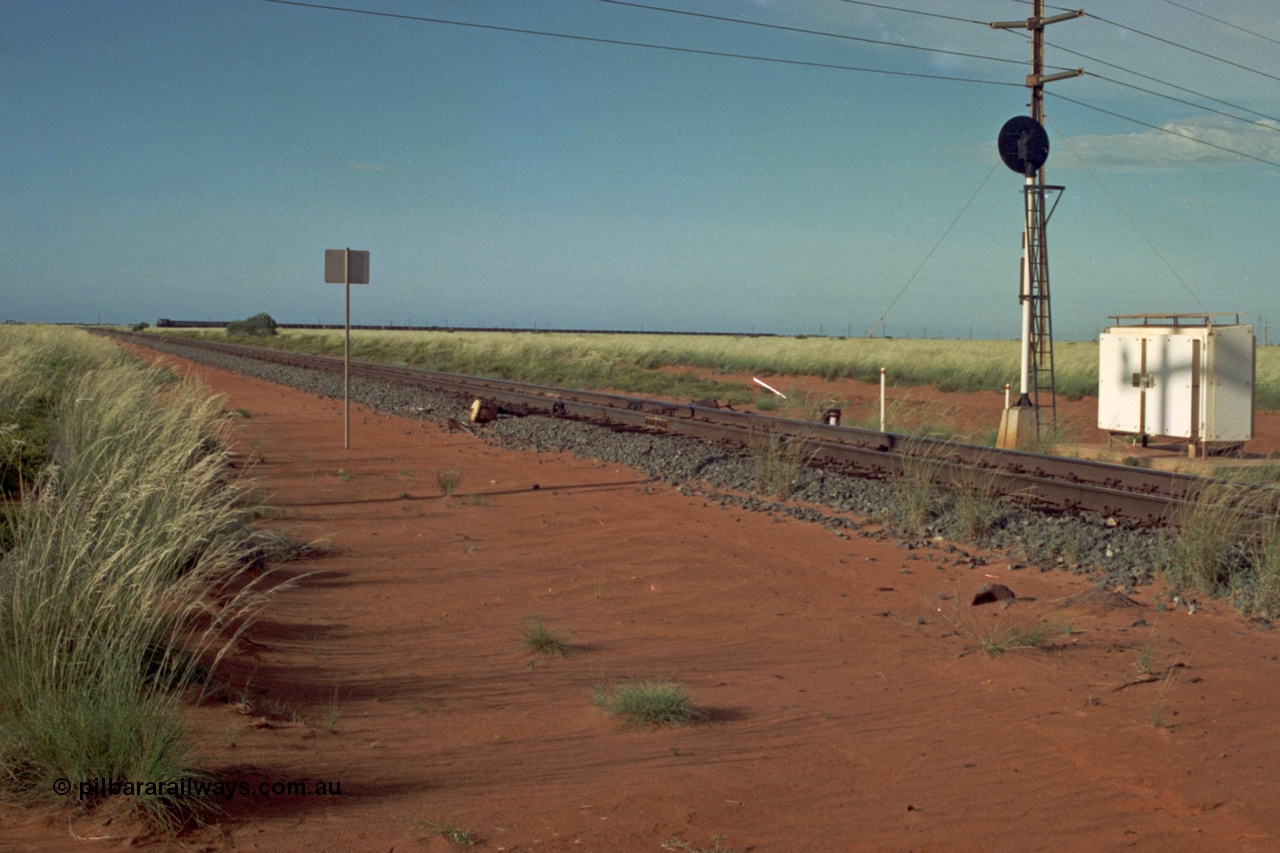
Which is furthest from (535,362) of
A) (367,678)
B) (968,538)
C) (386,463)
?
(367,678)

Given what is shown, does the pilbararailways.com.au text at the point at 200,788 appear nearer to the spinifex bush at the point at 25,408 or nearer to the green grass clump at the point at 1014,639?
the spinifex bush at the point at 25,408

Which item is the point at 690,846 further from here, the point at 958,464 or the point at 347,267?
the point at 347,267

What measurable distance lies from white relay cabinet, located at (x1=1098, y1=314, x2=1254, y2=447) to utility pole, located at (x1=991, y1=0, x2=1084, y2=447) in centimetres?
127

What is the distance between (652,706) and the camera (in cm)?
558

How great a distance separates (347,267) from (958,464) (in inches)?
396

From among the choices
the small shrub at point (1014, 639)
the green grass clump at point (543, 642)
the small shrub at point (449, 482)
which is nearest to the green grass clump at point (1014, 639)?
the small shrub at point (1014, 639)

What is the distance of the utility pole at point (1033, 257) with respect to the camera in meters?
17.2

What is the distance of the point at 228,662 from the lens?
612cm

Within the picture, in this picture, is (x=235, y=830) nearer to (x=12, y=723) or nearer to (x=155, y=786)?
(x=155, y=786)

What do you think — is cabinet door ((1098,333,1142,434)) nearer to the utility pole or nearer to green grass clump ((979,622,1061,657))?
the utility pole

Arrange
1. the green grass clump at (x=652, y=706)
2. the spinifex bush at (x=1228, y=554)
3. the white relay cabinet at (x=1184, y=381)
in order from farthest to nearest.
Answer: the white relay cabinet at (x=1184, y=381) < the spinifex bush at (x=1228, y=554) < the green grass clump at (x=652, y=706)

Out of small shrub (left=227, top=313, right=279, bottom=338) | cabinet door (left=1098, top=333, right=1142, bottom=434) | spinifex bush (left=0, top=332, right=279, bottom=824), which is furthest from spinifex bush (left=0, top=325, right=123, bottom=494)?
small shrub (left=227, top=313, right=279, bottom=338)

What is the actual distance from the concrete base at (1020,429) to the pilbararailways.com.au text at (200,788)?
47.4ft

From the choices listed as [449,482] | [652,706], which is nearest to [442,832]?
Result: [652,706]
